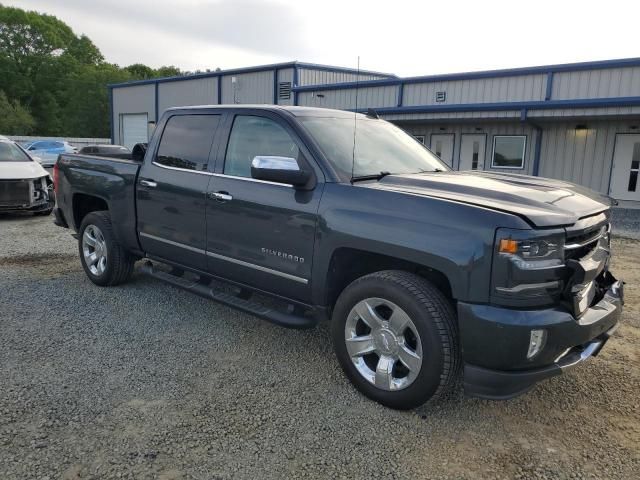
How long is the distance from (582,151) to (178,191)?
14839mm

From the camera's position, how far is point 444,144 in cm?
1884

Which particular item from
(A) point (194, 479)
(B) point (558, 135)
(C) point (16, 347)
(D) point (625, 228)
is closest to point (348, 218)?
(A) point (194, 479)

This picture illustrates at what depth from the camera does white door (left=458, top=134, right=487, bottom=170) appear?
17.9 metres

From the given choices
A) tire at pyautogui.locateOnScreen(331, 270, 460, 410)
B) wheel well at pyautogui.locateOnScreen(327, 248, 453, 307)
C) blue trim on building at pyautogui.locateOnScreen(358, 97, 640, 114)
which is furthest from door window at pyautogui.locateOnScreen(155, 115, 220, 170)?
blue trim on building at pyautogui.locateOnScreen(358, 97, 640, 114)

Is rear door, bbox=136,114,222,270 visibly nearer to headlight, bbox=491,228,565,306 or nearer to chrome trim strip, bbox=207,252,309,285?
chrome trim strip, bbox=207,252,309,285

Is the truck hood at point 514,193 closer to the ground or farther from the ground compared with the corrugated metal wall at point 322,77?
closer to the ground

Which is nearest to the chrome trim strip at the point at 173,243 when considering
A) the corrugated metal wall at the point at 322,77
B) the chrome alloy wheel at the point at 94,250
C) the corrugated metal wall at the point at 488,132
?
the chrome alloy wheel at the point at 94,250

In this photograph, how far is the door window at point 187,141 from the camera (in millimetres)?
4594

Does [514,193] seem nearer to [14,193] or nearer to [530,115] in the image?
[14,193]

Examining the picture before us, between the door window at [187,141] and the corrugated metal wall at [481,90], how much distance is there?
1406 cm

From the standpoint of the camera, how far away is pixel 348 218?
3.46 m

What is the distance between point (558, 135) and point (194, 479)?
16.6m

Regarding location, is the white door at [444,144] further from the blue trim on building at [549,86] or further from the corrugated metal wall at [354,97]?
the blue trim on building at [549,86]

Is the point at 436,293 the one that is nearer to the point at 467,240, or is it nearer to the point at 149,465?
the point at 467,240
